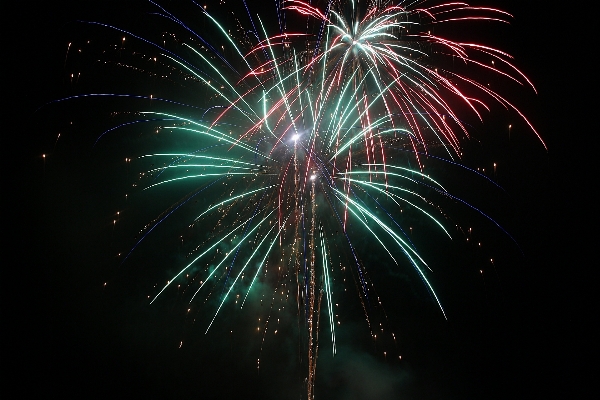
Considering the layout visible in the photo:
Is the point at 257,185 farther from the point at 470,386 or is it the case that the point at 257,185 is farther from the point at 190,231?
the point at 470,386

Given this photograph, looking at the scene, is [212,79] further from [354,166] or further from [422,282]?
[422,282]

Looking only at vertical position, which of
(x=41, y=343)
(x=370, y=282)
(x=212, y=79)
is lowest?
(x=41, y=343)

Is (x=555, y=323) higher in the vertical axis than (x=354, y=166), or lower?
higher

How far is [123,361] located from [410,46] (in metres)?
10.4

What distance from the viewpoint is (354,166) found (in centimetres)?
679

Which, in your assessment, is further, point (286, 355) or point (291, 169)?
point (286, 355)

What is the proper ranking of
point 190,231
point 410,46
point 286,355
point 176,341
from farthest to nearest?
point 286,355 < point 176,341 < point 190,231 < point 410,46

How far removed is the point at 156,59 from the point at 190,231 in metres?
4.68

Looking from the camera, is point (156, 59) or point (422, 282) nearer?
point (156, 59)

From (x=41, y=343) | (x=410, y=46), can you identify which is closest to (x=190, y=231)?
(x=41, y=343)

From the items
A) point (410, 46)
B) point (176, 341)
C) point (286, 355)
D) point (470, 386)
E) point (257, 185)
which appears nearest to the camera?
point (410, 46)

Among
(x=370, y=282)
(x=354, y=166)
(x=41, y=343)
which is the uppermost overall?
(x=370, y=282)

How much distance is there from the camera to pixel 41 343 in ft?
34.1

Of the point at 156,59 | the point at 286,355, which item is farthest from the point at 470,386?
the point at 156,59
